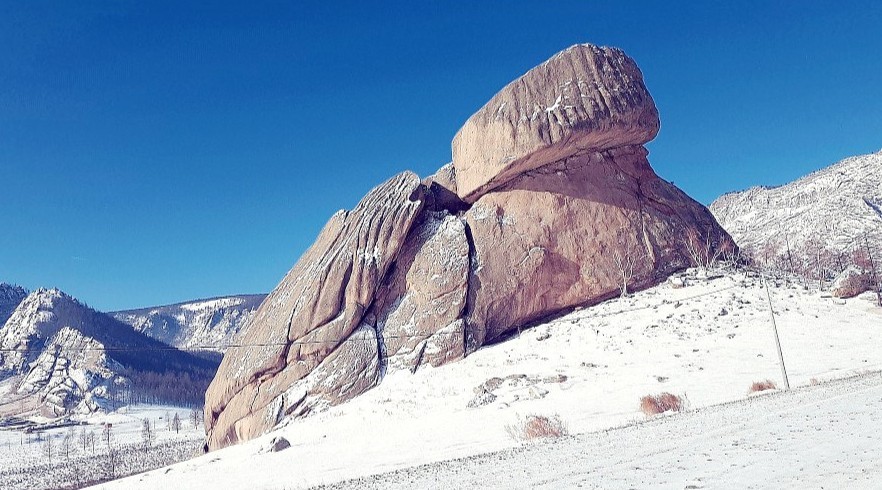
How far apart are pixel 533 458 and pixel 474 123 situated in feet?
92.6

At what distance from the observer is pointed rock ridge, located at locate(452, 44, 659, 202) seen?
3500 centimetres

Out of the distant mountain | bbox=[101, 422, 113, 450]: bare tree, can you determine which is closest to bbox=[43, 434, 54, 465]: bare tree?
bbox=[101, 422, 113, 450]: bare tree

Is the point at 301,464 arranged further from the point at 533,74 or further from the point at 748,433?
the point at 533,74

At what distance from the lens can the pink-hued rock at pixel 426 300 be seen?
32.7 meters

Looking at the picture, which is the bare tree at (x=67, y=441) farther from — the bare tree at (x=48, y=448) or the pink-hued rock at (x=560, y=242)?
the pink-hued rock at (x=560, y=242)

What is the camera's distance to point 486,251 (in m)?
35.3

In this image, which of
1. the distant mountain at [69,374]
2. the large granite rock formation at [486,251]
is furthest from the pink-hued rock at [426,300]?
the distant mountain at [69,374]

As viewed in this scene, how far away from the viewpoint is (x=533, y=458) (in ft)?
41.6

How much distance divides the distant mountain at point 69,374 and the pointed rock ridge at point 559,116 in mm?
116273

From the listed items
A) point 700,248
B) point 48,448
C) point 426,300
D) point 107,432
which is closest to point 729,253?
point 700,248

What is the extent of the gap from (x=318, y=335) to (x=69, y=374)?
6080 inches

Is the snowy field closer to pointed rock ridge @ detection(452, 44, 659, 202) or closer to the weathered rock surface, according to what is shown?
pointed rock ridge @ detection(452, 44, 659, 202)

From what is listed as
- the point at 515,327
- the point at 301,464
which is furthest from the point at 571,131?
the point at 301,464

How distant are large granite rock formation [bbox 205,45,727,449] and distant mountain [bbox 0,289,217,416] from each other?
4349 inches
